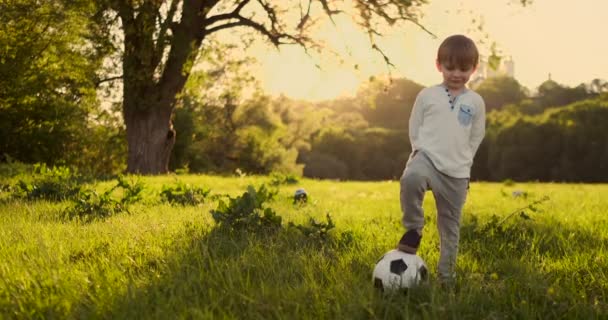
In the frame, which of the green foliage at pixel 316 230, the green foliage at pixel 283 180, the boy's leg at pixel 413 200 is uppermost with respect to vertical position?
the boy's leg at pixel 413 200

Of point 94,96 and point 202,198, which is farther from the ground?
point 94,96

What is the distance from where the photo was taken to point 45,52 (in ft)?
56.9

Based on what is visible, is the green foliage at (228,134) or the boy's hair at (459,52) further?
the green foliage at (228,134)

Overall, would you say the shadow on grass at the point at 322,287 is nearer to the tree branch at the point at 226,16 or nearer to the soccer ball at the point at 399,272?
the soccer ball at the point at 399,272

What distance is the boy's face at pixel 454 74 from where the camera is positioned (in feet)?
12.0

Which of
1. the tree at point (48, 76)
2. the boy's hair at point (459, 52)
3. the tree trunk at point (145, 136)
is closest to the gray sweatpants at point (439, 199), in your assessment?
the boy's hair at point (459, 52)

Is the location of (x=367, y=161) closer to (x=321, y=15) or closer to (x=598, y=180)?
(x=598, y=180)

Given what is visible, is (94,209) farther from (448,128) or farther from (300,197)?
(448,128)

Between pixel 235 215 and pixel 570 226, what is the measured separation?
4006 millimetres

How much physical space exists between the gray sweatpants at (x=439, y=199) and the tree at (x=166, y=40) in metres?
11.1

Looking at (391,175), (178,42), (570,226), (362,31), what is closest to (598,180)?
(391,175)

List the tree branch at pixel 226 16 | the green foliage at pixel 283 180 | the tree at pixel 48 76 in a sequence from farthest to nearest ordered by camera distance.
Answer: the tree branch at pixel 226 16 → the green foliage at pixel 283 180 → the tree at pixel 48 76

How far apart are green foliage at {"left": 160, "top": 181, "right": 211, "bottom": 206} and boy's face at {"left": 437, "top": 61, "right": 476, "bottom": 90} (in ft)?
16.5

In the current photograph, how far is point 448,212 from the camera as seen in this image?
12.2 feet
